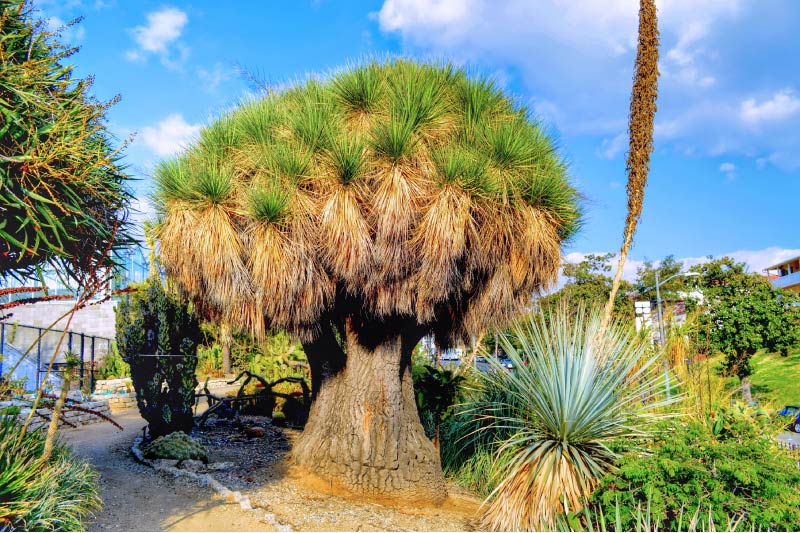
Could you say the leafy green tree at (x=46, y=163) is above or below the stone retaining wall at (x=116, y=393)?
above

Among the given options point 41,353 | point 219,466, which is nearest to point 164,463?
point 219,466

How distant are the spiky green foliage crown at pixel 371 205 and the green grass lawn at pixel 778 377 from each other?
2076cm

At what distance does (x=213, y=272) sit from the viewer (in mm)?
7848

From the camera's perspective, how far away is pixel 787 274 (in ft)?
226

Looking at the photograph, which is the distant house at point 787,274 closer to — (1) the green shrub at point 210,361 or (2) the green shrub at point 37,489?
(1) the green shrub at point 210,361

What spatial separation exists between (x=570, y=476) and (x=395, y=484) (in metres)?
2.45

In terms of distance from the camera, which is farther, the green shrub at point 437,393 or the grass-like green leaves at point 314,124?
the green shrub at point 437,393

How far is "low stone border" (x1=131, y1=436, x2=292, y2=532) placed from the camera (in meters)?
6.77

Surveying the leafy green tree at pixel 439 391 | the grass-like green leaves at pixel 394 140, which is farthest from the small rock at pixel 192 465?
the grass-like green leaves at pixel 394 140

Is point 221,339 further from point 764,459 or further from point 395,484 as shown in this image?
point 764,459

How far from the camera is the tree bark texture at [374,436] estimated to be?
8.34 metres

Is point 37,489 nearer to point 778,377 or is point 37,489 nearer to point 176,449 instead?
point 176,449

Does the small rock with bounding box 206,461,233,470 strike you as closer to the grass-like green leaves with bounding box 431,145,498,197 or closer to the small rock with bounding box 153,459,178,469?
the small rock with bounding box 153,459,178,469

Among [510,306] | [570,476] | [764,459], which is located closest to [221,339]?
[510,306]
